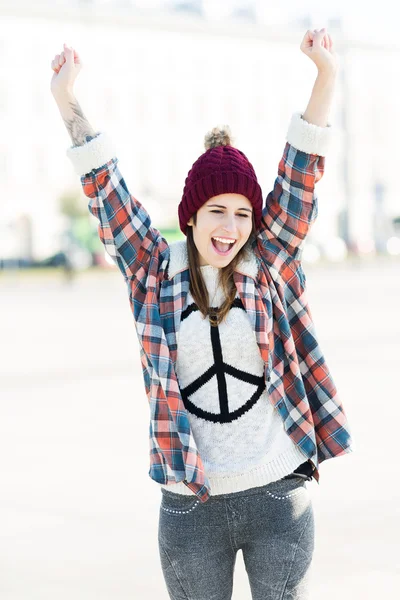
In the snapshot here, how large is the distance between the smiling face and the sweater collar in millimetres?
39

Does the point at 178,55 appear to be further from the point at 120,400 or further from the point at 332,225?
the point at 120,400

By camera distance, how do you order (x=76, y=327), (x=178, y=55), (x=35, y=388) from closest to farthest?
(x=35, y=388) < (x=76, y=327) < (x=178, y=55)

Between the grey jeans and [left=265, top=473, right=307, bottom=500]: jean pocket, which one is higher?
[left=265, top=473, right=307, bottom=500]: jean pocket

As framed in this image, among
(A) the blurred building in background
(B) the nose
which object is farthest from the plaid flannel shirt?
(A) the blurred building in background

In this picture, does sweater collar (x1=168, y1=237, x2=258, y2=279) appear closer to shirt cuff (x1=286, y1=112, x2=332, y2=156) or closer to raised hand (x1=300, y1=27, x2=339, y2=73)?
shirt cuff (x1=286, y1=112, x2=332, y2=156)

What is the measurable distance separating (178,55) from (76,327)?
5383 centimetres

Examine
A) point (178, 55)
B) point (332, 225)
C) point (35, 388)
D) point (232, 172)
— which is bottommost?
point (332, 225)

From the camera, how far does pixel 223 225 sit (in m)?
2.75

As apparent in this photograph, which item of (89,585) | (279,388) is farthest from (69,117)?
(89,585)

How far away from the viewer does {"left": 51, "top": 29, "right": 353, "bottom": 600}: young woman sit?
270 centimetres

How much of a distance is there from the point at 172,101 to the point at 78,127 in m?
65.9

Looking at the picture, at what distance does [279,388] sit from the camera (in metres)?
2.72

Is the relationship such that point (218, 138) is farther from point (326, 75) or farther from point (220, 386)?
point (220, 386)

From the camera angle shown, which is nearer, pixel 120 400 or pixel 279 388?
pixel 279 388
